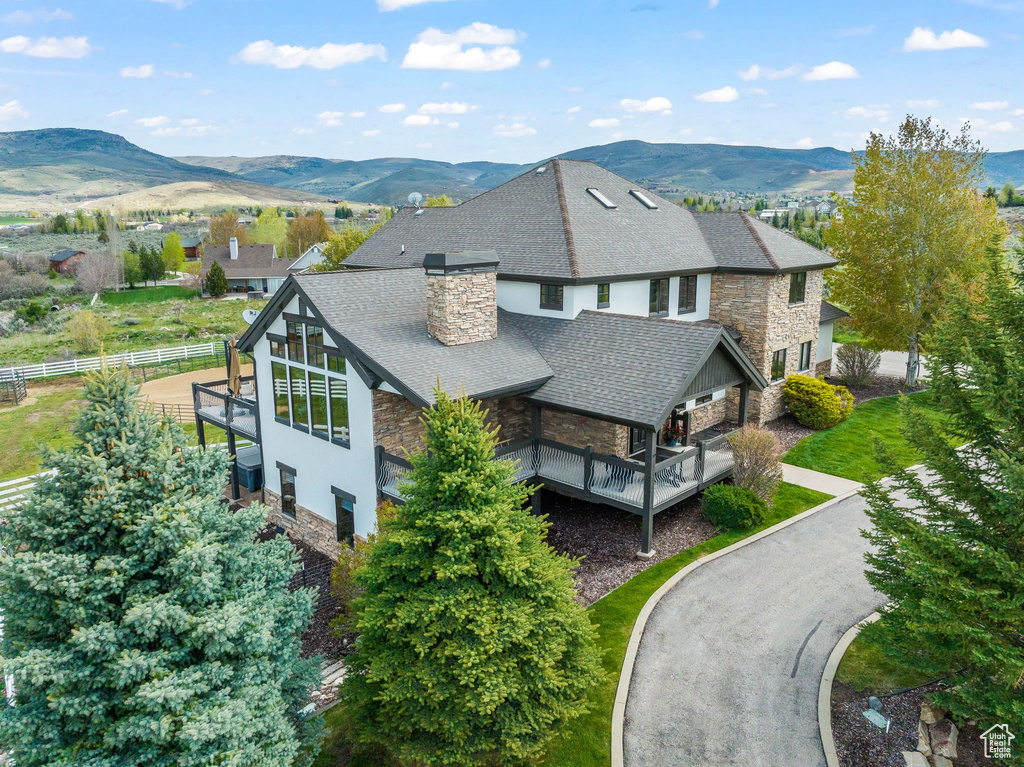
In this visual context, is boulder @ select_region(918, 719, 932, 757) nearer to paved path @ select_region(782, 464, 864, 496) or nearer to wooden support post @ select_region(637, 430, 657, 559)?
wooden support post @ select_region(637, 430, 657, 559)

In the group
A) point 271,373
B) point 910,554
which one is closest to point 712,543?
point 910,554

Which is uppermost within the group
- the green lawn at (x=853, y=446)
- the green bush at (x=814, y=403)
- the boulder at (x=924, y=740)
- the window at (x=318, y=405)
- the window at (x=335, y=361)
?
the window at (x=335, y=361)

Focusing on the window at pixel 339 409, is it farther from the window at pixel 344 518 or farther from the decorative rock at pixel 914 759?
the decorative rock at pixel 914 759

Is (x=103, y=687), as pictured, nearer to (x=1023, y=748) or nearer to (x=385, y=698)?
(x=385, y=698)

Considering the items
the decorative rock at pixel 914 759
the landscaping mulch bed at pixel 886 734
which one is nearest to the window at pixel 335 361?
the landscaping mulch bed at pixel 886 734

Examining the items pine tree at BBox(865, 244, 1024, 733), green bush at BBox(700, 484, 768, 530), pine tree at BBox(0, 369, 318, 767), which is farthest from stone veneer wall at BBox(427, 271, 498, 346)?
pine tree at BBox(865, 244, 1024, 733)

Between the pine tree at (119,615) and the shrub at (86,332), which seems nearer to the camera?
the pine tree at (119,615)

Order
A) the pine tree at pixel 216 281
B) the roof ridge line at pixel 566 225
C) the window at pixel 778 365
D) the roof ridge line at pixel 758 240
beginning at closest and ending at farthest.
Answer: the roof ridge line at pixel 566 225 → the roof ridge line at pixel 758 240 → the window at pixel 778 365 → the pine tree at pixel 216 281
